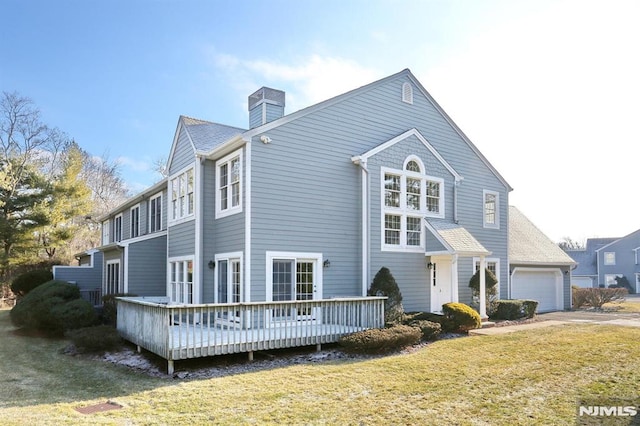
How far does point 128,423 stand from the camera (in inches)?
258

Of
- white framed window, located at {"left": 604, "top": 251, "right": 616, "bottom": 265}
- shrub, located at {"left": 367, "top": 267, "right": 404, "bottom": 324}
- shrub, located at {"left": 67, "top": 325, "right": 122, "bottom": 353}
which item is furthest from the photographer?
white framed window, located at {"left": 604, "top": 251, "right": 616, "bottom": 265}

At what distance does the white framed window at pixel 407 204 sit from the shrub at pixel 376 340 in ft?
13.4

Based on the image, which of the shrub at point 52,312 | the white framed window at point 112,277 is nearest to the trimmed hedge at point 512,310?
the shrub at point 52,312

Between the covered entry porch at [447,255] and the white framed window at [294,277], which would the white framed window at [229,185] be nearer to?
the white framed window at [294,277]

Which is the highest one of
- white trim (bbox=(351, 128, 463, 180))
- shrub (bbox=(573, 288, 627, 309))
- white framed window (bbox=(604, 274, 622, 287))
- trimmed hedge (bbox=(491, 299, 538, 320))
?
white trim (bbox=(351, 128, 463, 180))

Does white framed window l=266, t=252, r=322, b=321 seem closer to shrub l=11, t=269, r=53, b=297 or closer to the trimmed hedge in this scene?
the trimmed hedge

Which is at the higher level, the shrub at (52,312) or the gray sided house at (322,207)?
the gray sided house at (322,207)

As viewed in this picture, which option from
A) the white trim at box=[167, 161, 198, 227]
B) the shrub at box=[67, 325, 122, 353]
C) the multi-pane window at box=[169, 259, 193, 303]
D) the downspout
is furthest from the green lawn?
the white trim at box=[167, 161, 198, 227]

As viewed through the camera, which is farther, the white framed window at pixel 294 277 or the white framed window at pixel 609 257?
the white framed window at pixel 609 257

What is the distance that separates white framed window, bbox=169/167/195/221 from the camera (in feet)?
51.8

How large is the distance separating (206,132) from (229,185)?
11.2ft

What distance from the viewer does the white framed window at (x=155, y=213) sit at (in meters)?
19.9

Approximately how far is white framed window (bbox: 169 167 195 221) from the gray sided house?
2.0 inches

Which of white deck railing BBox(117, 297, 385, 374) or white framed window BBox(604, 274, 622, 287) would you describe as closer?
white deck railing BBox(117, 297, 385, 374)
